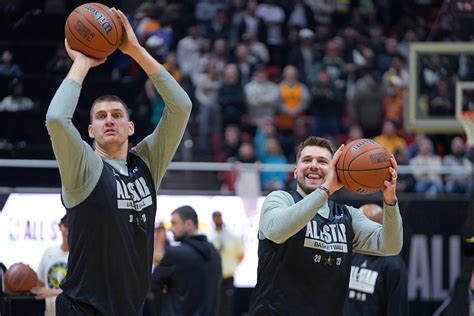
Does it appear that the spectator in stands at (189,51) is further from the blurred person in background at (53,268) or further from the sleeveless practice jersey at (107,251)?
the sleeveless practice jersey at (107,251)

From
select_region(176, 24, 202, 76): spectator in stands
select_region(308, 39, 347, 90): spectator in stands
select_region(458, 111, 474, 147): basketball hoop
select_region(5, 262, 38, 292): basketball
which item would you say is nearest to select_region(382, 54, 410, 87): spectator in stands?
select_region(308, 39, 347, 90): spectator in stands

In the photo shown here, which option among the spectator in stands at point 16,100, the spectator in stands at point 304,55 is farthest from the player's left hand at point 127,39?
the spectator in stands at point 304,55

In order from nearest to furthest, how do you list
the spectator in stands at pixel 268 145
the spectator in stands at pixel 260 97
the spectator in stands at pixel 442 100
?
the spectator in stands at pixel 442 100 < the spectator in stands at pixel 268 145 < the spectator in stands at pixel 260 97

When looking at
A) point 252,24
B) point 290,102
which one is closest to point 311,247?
point 290,102

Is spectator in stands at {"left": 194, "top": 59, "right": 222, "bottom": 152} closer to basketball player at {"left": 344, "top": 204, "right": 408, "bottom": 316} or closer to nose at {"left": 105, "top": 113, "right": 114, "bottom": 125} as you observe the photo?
basketball player at {"left": 344, "top": 204, "right": 408, "bottom": 316}

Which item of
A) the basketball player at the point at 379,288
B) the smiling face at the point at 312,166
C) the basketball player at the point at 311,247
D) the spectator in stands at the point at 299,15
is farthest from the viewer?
the spectator in stands at the point at 299,15

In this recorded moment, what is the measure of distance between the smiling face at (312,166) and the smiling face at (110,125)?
111 cm

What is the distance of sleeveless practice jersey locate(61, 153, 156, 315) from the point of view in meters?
6.27

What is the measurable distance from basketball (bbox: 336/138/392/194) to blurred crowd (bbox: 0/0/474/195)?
7.35 meters

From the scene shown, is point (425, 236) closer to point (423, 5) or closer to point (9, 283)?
point (9, 283)

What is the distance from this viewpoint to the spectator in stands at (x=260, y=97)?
59.2 ft

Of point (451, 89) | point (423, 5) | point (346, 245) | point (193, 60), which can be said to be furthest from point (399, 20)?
point (346, 245)

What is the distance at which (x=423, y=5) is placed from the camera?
2297 cm

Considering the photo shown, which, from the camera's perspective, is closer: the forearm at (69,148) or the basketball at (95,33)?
the forearm at (69,148)
